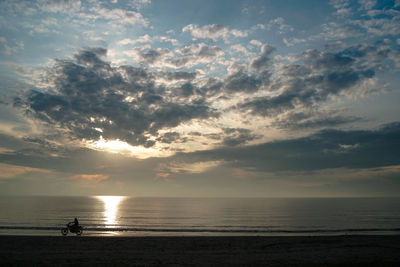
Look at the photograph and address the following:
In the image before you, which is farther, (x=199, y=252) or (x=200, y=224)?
(x=200, y=224)

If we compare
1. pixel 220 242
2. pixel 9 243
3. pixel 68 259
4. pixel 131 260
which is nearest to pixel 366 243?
pixel 220 242

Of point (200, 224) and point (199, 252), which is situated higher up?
point (199, 252)

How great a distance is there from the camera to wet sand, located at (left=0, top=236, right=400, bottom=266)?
20969 millimetres

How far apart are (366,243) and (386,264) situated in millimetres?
13135

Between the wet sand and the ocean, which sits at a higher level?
the wet sand

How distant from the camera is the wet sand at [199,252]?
20969 mm

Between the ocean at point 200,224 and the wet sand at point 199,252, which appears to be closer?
the wet sand at point 199,252

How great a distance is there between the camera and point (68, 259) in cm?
2189

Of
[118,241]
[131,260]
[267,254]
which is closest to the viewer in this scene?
[131,260]

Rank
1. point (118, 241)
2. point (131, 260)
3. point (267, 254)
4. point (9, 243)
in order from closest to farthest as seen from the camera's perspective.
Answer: point (131, 260) < point (267, 254) < point (9, 243) < point (118, 241)

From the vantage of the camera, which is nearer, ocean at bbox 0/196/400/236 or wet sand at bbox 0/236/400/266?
wet sand at bbox 0/236/400/266

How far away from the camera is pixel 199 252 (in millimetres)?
25359

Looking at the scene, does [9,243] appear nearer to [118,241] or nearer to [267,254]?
[118,241]

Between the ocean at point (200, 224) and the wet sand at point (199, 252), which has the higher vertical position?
the wet sand at point (199, 252)
